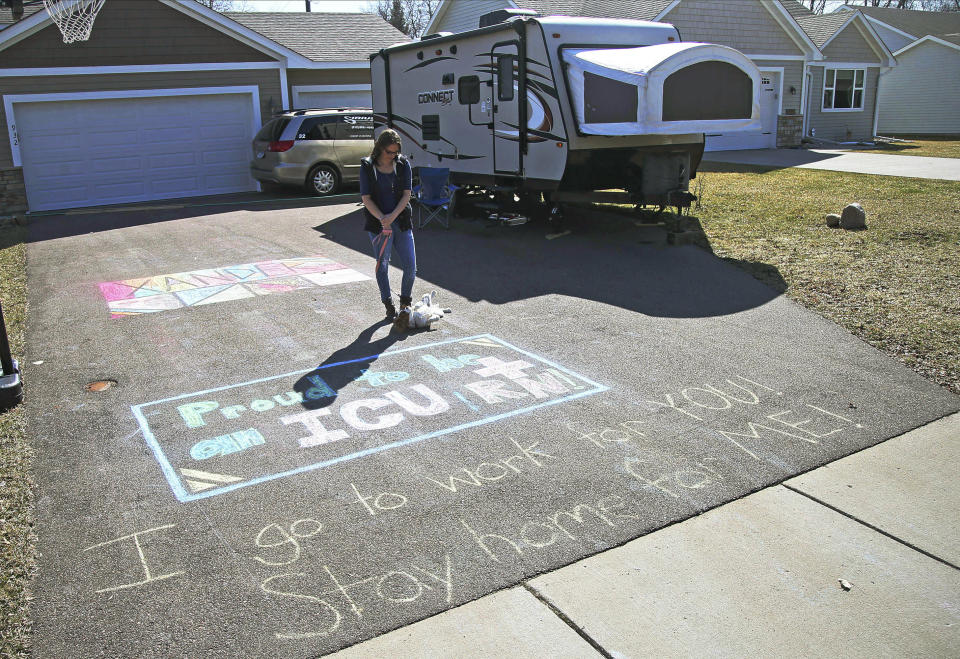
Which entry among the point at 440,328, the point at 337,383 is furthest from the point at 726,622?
the point at 440,328

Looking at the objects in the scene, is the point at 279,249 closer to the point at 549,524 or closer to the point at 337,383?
the point at 337,383

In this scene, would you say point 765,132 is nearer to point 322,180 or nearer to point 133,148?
point 322,180

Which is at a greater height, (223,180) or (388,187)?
(388,187)

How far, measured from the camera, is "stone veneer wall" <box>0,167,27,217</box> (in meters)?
15.8

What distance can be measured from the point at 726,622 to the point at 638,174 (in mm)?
8588

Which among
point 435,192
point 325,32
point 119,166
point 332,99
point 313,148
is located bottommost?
point 435,192

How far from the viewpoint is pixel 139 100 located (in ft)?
55.6

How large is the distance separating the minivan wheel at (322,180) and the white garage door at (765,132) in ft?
42.5

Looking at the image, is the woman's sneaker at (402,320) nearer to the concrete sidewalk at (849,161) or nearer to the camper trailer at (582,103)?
the camper trailer at (582,103)

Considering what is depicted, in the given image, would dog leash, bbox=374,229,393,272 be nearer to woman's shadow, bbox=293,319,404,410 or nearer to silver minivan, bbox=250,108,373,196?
woman's shadow, bbox=293,319,404,410

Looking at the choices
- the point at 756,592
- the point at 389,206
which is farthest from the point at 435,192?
the point at 756,592

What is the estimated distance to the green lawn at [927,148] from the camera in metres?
21.8

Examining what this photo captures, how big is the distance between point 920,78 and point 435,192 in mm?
29349

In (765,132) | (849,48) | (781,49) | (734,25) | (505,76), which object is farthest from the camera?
(849,48)
